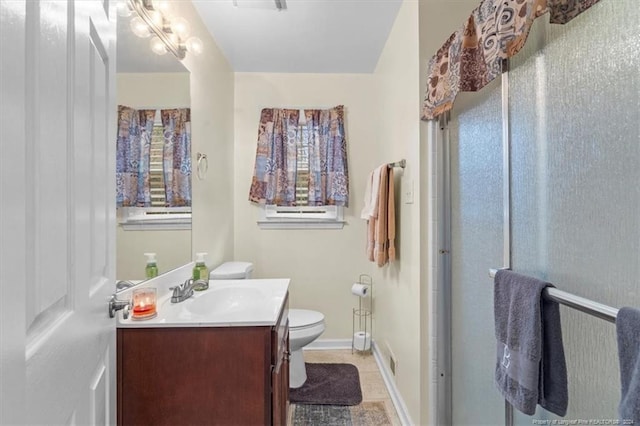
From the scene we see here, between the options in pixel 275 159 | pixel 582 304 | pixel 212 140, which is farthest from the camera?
pixel 275 159

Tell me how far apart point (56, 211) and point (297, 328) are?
5.33ft

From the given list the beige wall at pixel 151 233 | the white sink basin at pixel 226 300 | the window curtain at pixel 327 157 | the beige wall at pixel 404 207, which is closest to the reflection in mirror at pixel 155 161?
the beige wall at pixel 151 233

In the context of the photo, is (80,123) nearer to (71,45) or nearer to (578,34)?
(71,45)

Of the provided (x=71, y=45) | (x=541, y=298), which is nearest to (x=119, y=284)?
(x=71, y=45)

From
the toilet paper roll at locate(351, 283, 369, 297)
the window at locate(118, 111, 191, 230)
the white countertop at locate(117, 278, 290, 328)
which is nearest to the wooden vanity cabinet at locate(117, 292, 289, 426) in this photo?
the white countertop at locate(117, 278, 290, 328)

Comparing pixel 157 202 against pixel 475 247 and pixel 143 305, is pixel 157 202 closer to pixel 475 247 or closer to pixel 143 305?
pixel 143 305

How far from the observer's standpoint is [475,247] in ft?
4.39

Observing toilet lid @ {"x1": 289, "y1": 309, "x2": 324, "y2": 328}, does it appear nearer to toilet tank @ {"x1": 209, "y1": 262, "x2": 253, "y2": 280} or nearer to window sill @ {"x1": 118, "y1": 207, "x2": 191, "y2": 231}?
toilet tank @ {"x1": 209, "y1": 262, "x2": 253, "y2": 280}

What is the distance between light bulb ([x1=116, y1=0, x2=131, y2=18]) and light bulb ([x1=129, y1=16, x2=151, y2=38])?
0.03 meters

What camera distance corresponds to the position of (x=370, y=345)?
104 inches

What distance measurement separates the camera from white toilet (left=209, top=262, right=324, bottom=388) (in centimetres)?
195

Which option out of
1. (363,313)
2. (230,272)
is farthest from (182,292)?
(363,313)

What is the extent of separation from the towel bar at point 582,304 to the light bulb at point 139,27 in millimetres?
1849

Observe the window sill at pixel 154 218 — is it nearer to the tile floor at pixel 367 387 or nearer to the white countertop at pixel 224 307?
the white countertop at pixel 224 307
